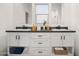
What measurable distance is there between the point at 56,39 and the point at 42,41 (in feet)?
0.43

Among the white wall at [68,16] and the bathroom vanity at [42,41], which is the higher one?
the white wall at [68,16]

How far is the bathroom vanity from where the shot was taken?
3.18 feet

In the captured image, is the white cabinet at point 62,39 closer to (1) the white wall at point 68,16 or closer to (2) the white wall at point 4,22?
(1) the white wall at point 68,16

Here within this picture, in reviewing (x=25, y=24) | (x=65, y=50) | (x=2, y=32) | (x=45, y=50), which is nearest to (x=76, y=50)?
(x=65, y=50)

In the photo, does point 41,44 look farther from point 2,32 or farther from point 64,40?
point 2,32

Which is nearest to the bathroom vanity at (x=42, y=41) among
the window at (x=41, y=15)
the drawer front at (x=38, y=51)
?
the drawer front at (x=38, y=51)

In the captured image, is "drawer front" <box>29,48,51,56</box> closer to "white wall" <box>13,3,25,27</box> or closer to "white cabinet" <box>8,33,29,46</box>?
"white cabinet" <box>8,33,29,46</box>

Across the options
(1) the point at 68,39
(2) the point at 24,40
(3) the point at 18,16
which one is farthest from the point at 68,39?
(3) the point at 18,16

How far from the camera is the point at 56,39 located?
3.18 ft

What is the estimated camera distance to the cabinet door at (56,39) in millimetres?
966

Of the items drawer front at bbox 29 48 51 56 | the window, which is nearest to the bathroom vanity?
drawer front at bbox 29 48 51 56

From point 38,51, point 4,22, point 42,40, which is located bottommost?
point 38,51

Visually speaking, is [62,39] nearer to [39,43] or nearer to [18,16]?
[39,43]

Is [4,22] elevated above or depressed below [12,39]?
above
